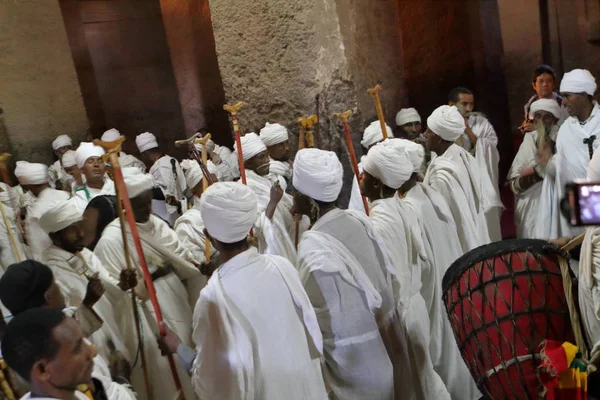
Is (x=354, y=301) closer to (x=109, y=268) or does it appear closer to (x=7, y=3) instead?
(x=109, y=268)

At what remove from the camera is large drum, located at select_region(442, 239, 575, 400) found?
2.79 m

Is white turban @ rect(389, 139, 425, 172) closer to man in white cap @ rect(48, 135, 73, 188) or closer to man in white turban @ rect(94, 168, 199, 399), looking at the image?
man in white turban @ rect(94, 168, 199, 399)

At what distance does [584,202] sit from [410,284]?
6.76ft

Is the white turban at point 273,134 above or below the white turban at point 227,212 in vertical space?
above

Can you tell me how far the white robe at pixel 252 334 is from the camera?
232 cm

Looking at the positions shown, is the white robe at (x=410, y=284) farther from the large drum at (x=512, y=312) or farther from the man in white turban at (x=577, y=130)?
the man in white turban at (x=577, y=130)

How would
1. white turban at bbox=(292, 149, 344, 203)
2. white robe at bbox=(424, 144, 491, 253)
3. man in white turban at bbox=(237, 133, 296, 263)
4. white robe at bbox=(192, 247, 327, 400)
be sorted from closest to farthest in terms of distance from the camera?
white robe at bbox=(192, 247, 327, 400)
white turban at bbox=(292, 149, 344, 203)
man in white turban at bbox=(237, 133, 296, 263)
white robe at bbox=(424, 144, 491, 253)

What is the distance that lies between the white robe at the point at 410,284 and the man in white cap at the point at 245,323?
98cm

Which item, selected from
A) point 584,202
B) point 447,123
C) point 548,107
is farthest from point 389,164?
point 548,107

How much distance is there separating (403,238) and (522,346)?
3.13 feet

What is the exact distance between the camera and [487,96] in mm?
8555

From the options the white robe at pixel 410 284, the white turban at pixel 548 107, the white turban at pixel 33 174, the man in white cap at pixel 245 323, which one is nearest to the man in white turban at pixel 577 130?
the white turban at pixel 548 107

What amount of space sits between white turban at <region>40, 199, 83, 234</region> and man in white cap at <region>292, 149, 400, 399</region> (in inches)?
47.9

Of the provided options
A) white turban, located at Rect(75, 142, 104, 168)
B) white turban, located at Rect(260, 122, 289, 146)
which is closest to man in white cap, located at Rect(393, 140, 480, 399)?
white turban, located at Rect(260, 122, 289, 146)
